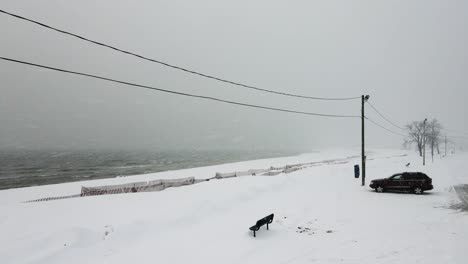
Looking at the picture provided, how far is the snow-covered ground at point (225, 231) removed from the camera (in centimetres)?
943

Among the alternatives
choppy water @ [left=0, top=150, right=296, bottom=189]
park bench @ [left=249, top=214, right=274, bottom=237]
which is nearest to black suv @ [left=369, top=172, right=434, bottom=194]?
park bench @ [left=249, top=214, right=274, bottom=237]

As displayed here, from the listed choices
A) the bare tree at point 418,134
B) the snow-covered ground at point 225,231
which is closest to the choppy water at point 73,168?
the snow-covered ground at point 225,231

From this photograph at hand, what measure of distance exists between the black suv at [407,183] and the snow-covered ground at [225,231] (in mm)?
3209

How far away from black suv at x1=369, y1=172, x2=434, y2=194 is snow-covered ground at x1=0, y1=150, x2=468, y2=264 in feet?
10.5

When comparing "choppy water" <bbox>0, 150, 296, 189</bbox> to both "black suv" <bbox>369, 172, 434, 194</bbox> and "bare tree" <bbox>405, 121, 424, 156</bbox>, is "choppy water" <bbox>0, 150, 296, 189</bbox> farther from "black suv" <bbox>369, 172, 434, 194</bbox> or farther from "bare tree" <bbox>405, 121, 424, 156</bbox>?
"bare tree" <bbox>405, 121, 424, 156</bbox>

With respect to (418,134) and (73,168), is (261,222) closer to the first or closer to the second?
(73,168)

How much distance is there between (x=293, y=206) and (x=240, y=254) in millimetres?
7520

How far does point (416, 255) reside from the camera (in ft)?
30.3

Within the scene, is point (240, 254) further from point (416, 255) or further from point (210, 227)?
point (416, 255)

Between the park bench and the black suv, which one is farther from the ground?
the black suv

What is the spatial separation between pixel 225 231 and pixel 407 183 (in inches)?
648

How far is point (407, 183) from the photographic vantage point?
21953 millimetres

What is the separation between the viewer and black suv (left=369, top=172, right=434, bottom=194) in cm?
2143

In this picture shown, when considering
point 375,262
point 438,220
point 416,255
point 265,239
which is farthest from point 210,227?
point 438,220
